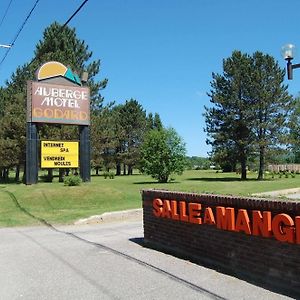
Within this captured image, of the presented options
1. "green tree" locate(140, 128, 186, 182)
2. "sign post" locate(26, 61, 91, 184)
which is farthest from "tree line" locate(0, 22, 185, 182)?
"sign post" locate(26, 61, 91, 184)

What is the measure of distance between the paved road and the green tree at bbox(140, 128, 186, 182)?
32114 millimetres

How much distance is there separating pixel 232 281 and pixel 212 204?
152 cm

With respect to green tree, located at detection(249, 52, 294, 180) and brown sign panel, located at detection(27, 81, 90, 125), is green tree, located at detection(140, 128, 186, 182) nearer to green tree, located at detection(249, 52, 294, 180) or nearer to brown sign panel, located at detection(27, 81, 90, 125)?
green tree, located at detection(249, 52, 294, 180)

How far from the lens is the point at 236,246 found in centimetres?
736

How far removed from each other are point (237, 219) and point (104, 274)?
241 centimetres

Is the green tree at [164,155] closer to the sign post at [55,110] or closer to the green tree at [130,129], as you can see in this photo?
the sign post at [55,110]

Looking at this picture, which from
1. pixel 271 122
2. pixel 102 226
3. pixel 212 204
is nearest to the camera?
pixel 212 204

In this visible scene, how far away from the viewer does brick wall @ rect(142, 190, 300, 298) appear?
635 cm

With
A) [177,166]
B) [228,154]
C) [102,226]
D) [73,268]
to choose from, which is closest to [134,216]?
[102,226]

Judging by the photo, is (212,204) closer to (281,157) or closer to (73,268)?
(73,268)

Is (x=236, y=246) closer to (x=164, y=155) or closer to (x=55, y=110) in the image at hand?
(x=55, y=110)

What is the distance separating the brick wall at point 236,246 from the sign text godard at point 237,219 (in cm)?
7

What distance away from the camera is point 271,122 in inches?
1866

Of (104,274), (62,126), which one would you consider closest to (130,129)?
(62,126)
